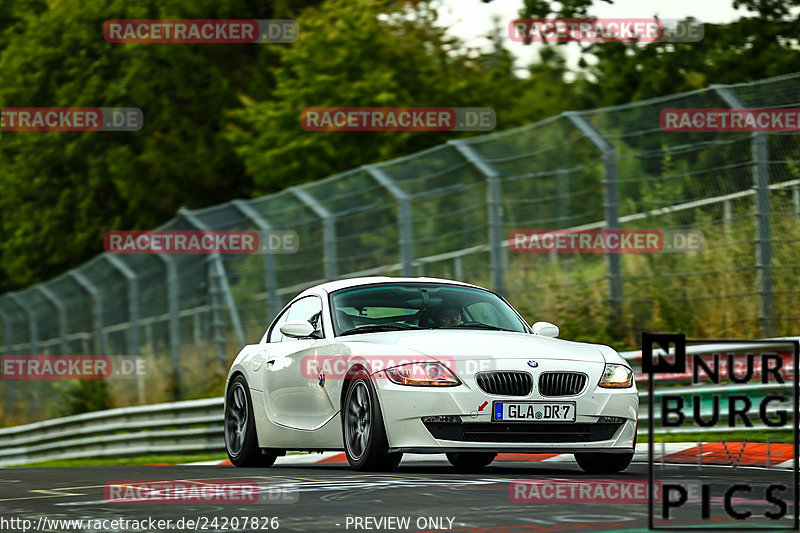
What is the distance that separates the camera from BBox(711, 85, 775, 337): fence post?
14.0m

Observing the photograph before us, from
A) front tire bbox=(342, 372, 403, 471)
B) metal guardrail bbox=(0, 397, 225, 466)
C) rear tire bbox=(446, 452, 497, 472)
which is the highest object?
front tire bbox=(342, 372, 403, 471)

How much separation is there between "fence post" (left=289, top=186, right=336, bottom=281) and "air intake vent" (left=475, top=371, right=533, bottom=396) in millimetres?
9805

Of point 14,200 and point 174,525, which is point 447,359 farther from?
point 14,200

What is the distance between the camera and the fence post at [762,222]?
1398 cm

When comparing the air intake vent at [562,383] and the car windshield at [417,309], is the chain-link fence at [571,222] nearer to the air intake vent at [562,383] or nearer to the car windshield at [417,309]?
the car windshield at [417,309]

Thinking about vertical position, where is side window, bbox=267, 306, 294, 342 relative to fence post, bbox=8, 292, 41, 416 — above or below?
above

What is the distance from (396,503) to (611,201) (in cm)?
846

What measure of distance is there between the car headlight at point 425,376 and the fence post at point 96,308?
640 inches

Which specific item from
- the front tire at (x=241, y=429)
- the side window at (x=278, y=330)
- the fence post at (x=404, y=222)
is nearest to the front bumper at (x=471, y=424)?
the side window at (x=278, y=330)

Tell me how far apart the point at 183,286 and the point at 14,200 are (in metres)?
22.1

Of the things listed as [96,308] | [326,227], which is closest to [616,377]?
[326,227]

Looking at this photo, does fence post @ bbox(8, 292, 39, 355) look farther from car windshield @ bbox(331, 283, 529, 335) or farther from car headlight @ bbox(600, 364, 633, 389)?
car headlight @ bbox(600, 364, 633, 389)

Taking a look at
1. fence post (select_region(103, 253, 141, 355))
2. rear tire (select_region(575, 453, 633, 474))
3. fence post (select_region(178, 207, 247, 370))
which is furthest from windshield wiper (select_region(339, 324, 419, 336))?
fence post (select_region(103, 253, 141, 355))

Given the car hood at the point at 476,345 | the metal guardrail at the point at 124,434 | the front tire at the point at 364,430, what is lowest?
the metal guardrail at the point at 124,434
